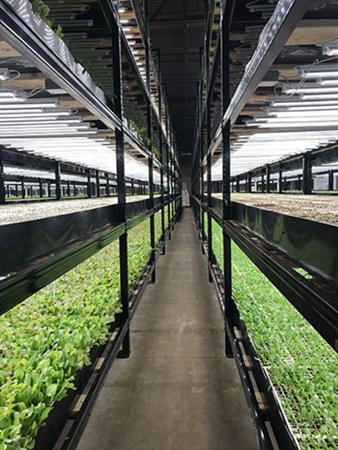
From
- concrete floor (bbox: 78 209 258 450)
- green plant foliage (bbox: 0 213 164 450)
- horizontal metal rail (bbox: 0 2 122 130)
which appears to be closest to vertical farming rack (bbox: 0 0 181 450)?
horizontal metal rail (bbox: 0 2 122 130)

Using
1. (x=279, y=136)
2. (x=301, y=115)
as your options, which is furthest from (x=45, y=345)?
(x=279, y=136)

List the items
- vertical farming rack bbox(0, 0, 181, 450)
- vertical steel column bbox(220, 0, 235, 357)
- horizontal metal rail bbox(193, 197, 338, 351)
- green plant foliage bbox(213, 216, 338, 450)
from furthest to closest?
vertical steel column bbox(220, 0, 235, 357) < green plant foliage bbox(213, 216, 338, 450) < vertical farming rack bbox(0, 0, 181, 450) < horizontal metal rail bbox(193, 197, 338, 351)

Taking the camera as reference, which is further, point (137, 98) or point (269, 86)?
point (137, 98)

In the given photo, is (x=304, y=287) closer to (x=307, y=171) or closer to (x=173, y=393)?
(x=173, y=393)

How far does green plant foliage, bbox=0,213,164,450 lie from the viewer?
1074 millimetres

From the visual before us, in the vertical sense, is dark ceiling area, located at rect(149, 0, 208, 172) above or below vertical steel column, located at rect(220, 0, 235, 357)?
above

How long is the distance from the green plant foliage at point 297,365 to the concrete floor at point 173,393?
0.52 meters

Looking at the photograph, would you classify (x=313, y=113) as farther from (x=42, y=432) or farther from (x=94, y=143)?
(x=42, y=432)

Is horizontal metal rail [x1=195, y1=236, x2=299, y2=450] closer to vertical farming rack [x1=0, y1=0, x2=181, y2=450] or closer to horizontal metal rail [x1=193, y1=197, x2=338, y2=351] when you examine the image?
horizontal metal rail [x1=193, y1=197, x2=338, y2=351]

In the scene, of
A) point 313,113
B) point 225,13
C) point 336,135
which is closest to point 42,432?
point 313,113

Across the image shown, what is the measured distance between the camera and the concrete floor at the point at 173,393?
69.6 inches

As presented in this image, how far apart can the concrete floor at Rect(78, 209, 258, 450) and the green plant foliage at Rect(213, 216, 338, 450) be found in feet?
1.72

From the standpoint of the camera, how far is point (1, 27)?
33.7 inches

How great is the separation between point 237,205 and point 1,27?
71.7 inches
